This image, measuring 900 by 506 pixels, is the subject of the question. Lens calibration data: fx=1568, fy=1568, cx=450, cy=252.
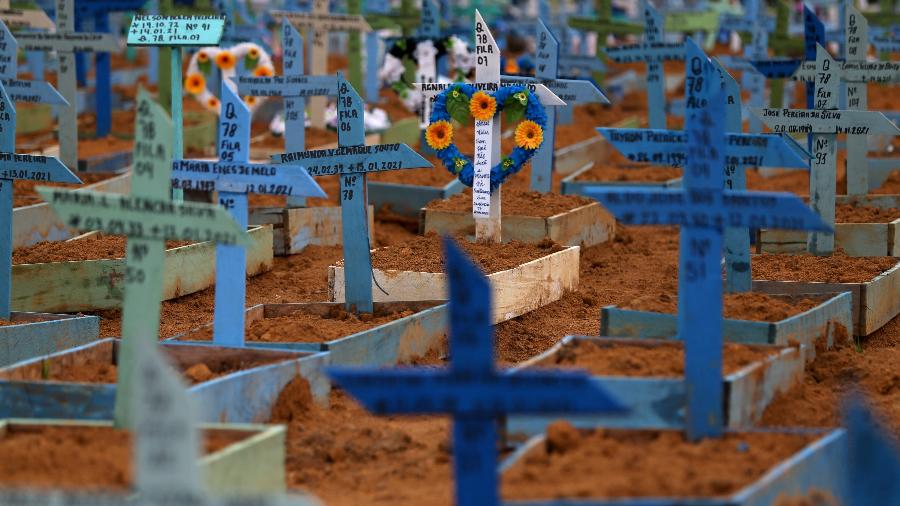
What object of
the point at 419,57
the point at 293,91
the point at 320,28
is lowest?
the point at 293,91

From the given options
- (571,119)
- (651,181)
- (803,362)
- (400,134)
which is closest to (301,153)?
(803,362)

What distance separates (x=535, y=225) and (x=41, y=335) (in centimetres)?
467

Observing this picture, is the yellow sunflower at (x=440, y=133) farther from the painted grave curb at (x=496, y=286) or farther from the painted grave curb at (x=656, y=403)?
the painted grave curb at (x=656, y=403)

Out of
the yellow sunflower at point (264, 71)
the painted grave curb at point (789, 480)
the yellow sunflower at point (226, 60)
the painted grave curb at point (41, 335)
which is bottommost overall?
the painted grave curb at point (789, 480)

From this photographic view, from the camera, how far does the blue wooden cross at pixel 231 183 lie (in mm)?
8242

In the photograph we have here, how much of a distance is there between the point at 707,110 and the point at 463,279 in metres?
2.12

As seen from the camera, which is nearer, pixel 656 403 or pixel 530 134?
pixel 656 403

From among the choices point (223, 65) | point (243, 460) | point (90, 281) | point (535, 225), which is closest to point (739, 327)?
point (243, 460)

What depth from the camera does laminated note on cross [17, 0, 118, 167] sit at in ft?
50.8

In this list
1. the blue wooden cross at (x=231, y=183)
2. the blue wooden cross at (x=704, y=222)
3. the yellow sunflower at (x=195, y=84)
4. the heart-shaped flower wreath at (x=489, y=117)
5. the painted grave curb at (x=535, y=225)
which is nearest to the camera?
the blue wooden cross at (x=704, y=222)

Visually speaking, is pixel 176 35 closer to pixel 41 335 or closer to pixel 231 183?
pixel 41 335

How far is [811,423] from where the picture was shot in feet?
26.0

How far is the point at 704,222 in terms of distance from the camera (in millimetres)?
6809

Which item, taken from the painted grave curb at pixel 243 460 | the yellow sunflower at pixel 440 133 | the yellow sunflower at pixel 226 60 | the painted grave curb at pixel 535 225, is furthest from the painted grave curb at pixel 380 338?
the yellow sunflower at pixel 226 60
